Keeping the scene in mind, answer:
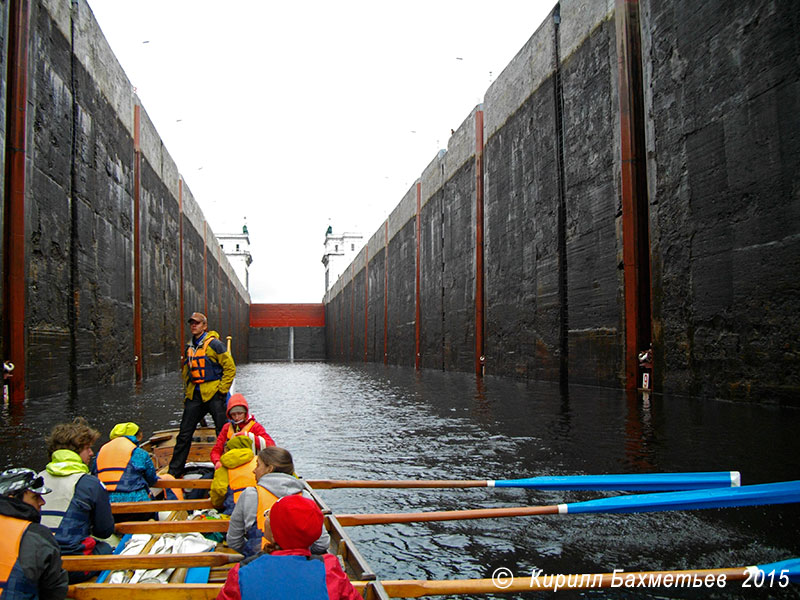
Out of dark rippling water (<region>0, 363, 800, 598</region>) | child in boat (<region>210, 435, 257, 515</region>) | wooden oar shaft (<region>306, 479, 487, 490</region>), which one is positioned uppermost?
child in boat (<region>210, 435, 257, 515</region>)

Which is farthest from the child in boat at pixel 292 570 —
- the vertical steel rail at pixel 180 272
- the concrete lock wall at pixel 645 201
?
the vertical steel rail at pixel 180 272

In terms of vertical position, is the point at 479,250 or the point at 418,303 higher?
the point at 479,250

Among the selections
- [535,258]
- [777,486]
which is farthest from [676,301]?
[777,486]

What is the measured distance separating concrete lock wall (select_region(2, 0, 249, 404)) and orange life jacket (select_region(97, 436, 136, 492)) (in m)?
7.78

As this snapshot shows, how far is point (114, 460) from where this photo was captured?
3826mm

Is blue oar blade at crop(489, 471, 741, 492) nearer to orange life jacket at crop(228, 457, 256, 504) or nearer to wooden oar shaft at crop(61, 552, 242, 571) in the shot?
orange life jacket at crop(228, 457, 256, 504)

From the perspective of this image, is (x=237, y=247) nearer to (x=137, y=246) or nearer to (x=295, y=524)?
(x=137, y=246)

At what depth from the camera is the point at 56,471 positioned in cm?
300

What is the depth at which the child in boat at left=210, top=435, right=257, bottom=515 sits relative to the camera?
12.3 ft

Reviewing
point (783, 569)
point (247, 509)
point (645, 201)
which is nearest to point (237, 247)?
point (645, 201)

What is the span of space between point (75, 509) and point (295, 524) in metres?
1.57

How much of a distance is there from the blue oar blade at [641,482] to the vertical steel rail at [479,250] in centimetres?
1423

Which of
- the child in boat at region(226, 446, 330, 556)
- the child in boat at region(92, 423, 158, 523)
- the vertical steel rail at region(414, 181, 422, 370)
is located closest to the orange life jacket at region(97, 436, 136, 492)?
the child in boat at region(92, 423, 158, 523)

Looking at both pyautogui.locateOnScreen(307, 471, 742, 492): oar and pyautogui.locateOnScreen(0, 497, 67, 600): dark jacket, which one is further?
pyautogui.locateOnScreen(307, 471, 742, 492): oar
